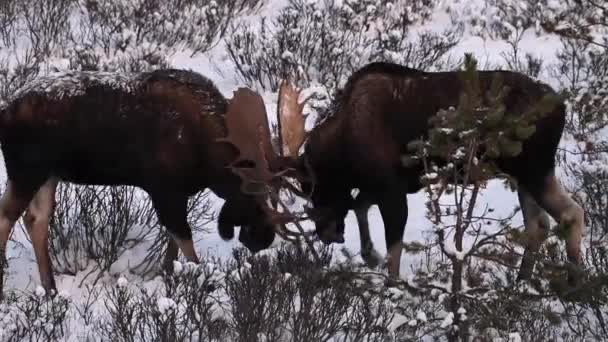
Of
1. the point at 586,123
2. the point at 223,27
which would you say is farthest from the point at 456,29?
the point at 586,123

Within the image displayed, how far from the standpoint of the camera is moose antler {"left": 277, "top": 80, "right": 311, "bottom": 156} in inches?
253

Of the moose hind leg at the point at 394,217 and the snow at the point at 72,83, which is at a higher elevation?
the snow at the point at 72,83

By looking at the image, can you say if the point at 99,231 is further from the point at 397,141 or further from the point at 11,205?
the point at 397,141

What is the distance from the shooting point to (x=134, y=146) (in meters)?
6.35

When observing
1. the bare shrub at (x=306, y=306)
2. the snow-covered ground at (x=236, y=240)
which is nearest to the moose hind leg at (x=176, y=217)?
the snow-covered ground at (x=236, y=240)

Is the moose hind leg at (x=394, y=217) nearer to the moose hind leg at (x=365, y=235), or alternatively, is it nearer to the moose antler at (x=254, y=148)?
the moose hind leg at (x=365, y=235)

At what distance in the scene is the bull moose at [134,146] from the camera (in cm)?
625

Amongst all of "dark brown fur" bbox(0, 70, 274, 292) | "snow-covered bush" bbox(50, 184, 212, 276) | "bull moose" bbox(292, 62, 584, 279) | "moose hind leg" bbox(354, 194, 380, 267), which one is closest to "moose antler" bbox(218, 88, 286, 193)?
"dark brown fur" bbox(0, 70, 274, 292)

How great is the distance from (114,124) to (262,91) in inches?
151

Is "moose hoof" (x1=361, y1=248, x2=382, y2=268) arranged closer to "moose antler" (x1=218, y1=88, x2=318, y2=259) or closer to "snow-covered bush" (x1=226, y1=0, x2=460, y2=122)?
"moose antler" (x1=218, y1=88, x2=318, y2=259)

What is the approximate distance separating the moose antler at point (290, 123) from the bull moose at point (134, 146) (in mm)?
221

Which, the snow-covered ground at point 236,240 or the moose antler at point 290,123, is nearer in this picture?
the moose antler at point 290,123

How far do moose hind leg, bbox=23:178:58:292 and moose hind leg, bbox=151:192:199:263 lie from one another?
651mm

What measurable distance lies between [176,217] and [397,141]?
141cm
